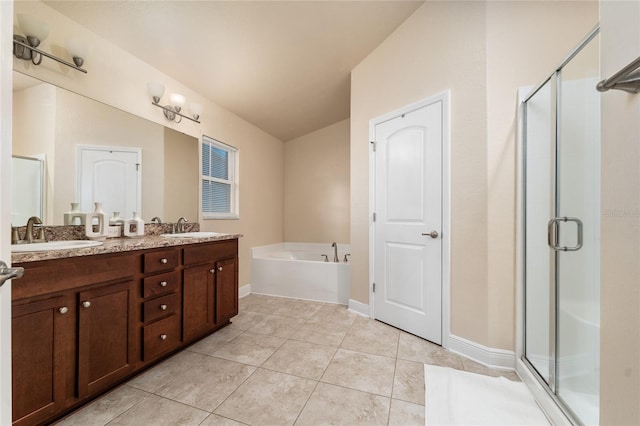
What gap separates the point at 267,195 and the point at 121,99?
2346mm

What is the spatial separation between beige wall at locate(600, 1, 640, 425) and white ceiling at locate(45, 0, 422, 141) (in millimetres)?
1948

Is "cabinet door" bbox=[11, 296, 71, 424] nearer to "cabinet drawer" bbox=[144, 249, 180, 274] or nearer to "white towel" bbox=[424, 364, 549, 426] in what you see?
"cabinet drawer" bbox=[144, 249, 180, 274]

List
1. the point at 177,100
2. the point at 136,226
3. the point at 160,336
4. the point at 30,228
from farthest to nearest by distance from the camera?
the point at 177,100
the point at 136,226
the point at 160,336
the point at 30,228

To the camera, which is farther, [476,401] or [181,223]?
[181,223]

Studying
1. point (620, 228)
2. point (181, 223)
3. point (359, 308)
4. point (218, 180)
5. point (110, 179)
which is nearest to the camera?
point (620, 228)

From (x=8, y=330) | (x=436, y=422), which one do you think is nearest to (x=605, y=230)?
(x=436, y=422)

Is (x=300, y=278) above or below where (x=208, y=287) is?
below

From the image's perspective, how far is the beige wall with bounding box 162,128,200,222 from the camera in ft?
8.36

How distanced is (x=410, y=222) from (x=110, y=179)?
2491mm

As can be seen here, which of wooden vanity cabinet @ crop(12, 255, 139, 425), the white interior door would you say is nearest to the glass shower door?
the white interior door

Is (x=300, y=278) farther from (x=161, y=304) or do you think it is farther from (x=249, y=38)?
(x=249, y=38)

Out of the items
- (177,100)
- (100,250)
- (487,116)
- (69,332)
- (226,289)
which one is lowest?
(226,289)

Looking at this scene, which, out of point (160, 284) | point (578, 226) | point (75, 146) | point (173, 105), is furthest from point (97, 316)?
point (578, 226)

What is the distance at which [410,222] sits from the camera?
2.41 m
